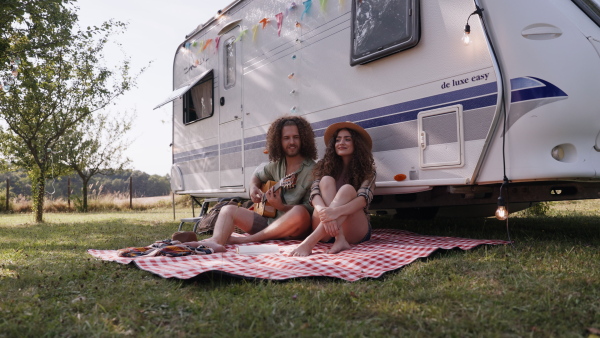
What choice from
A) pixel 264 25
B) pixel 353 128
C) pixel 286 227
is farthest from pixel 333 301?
pixel 264 25

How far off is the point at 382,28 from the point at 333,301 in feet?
8.64

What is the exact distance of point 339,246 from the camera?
365 centimetres

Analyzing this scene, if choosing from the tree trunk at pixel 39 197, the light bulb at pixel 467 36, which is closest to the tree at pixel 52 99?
the tree trunk at pixel 39 197

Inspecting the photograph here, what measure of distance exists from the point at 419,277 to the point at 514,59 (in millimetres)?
1680

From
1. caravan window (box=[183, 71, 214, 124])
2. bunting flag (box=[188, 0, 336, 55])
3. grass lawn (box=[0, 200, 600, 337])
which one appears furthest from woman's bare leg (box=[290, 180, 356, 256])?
caravan window (box=[183, 71, 214, 124])

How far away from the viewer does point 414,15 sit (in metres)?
3.87

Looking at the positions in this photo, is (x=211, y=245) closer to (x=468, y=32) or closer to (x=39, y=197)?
(x=468, y=32)

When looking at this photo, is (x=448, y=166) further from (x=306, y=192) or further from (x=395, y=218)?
(x=395, y=218)

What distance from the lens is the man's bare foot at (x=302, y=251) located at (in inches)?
138

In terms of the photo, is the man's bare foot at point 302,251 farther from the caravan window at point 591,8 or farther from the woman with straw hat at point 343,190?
the caravan window at point 591,8

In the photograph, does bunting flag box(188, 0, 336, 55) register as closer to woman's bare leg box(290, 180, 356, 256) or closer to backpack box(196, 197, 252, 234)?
woman's bare leg box(290, 180, 356, 256)

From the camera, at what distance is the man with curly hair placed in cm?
413

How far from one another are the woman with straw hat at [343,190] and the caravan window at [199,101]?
2853 millimetres

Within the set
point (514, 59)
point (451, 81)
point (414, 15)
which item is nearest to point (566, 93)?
point (514, 59)
